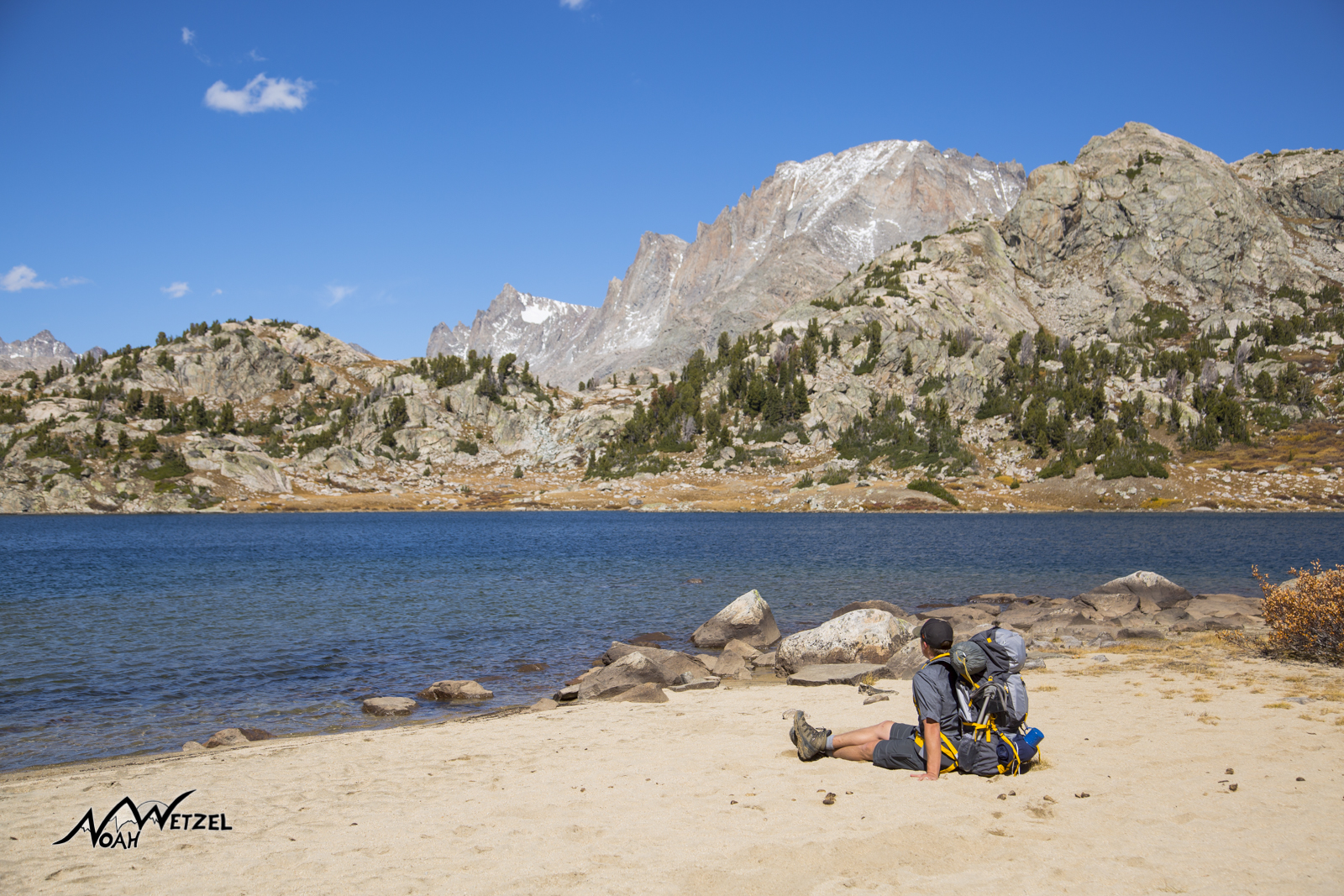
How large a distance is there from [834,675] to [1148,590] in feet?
57.4

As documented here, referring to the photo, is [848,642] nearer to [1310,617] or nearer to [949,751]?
[949,751]

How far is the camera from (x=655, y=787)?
10062 millimetres

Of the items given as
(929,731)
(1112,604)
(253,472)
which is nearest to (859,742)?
(929,731)

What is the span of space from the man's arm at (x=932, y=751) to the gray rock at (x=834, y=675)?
783 centimetres

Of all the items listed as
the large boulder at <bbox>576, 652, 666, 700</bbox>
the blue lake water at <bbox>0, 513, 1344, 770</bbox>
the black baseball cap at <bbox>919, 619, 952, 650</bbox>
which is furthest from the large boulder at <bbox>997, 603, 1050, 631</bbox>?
the black baseball cap at <bbox>919, 619, 952, 650</bbox>

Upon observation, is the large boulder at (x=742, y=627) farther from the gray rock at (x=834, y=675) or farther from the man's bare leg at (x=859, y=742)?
the man's bare leg at (x=859, y=742)

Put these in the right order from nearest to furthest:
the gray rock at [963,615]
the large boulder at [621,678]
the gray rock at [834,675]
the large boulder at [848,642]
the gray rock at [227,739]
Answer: the gray rock at [227,739], the large boulder at [621,678], the gray rock at [834,675], the large boulder at [848,642], the gray rock at [963,615]

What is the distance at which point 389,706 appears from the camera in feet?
53.8

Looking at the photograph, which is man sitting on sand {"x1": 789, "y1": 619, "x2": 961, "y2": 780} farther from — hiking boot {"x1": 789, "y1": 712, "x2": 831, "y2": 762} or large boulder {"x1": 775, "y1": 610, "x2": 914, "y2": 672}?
large boulder {"x1": 775, "y1": 610, "x2": 914, "y2": 672}

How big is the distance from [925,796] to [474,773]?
21.5ft

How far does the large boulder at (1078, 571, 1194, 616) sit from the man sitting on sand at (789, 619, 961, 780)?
2145cm

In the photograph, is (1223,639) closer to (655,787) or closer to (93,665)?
(655,787)

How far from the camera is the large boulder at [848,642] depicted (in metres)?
20.2

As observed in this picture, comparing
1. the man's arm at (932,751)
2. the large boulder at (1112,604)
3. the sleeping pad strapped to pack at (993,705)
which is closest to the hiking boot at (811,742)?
the man's arm at (932,751)
